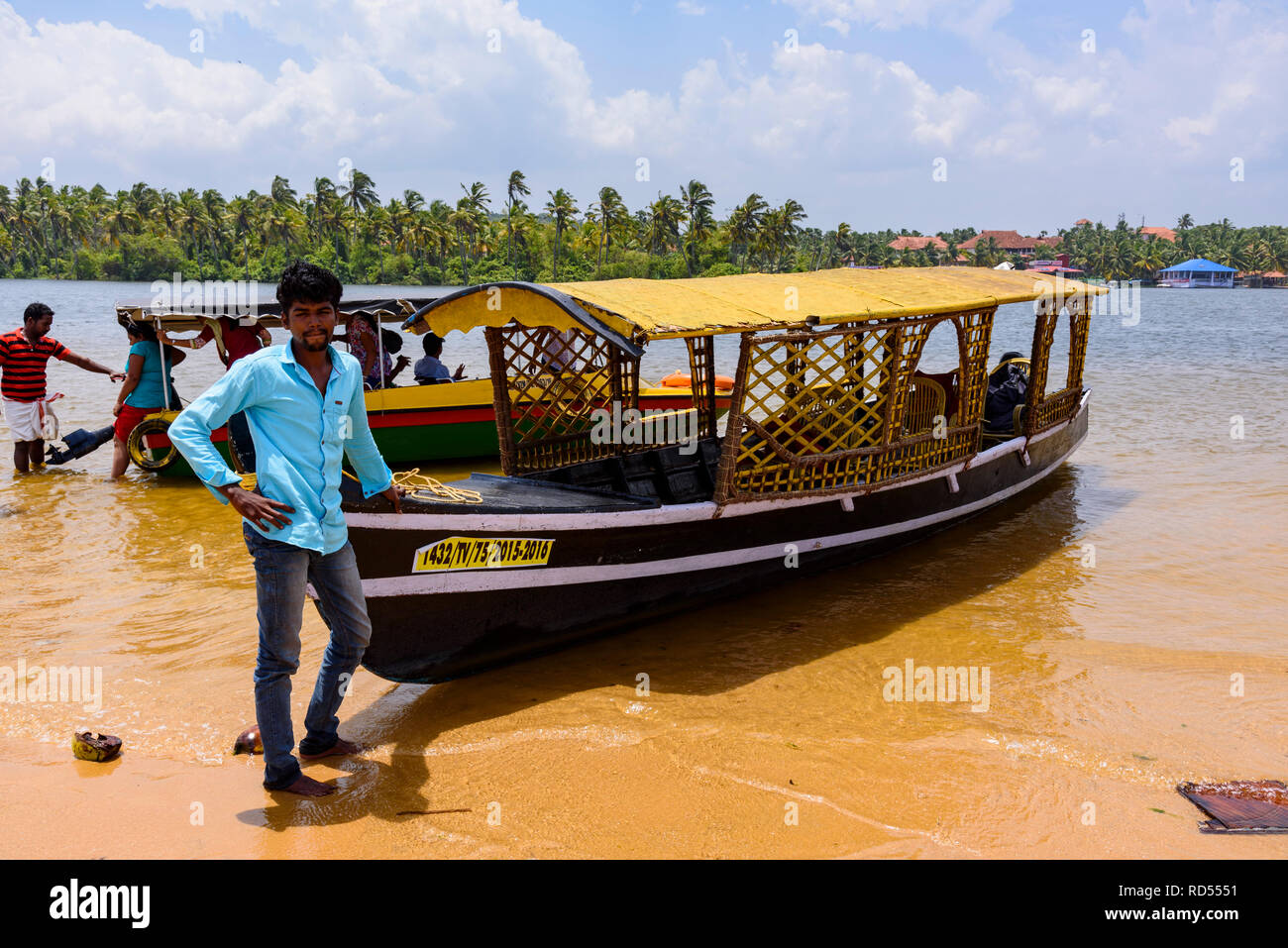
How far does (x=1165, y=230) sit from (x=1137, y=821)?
148 meters

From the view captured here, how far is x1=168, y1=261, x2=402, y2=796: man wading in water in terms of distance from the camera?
131 inches

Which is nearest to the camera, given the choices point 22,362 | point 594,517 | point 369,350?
point 594,517

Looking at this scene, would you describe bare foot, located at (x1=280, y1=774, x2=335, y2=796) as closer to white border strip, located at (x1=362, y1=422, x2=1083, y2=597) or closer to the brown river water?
the brown river water

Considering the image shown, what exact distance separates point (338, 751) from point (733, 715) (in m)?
2.03

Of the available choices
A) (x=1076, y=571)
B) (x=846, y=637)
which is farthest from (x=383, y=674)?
(x=1076, y=571)

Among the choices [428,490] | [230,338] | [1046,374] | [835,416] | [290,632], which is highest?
[230,338]

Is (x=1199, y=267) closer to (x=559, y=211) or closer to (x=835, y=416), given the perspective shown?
(x=559, y=211)

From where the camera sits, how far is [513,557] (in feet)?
15.8

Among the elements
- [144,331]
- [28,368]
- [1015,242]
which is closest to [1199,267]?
[1015,242]

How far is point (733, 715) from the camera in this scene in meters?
4.86

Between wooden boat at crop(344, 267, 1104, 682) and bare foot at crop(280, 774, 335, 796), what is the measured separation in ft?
2.36

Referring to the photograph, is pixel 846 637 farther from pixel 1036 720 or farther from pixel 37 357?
pixel 37 357

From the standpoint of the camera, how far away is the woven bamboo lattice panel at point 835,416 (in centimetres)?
575
